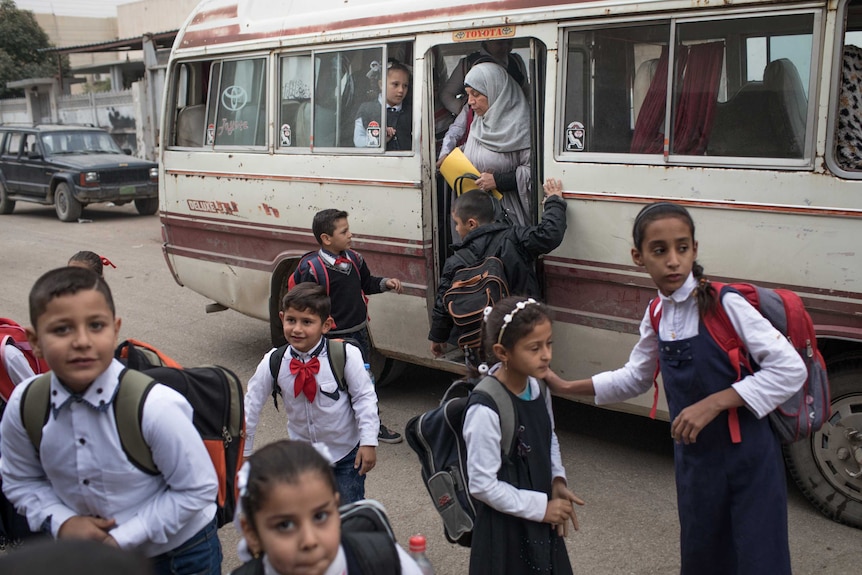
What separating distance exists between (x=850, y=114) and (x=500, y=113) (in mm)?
2002

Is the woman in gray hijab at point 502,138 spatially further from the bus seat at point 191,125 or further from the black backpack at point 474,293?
the bus seat at point 191,125

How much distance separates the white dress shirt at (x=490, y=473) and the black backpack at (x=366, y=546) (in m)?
0.55

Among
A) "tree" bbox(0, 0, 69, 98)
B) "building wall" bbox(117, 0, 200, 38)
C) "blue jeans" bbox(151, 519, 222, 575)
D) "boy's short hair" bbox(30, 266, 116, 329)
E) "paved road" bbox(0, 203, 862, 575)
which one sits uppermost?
"building wall" bbox(117, 0, 200, 38)

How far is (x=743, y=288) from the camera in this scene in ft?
8.61

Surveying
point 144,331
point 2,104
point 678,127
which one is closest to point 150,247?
point 144,331

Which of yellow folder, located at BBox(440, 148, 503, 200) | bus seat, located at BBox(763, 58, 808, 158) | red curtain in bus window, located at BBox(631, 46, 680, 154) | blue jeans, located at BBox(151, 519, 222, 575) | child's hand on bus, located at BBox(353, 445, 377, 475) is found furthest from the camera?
yellow folder, located at BBox(440, 148, 503, 200)

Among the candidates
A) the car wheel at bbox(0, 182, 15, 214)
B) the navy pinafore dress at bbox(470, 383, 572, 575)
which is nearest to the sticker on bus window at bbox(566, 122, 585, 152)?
the navy pinafore dress at bbox(470, 383, 572, 575)

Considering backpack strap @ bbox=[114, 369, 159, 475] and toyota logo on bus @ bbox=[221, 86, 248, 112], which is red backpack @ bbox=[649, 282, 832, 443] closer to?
backpack strap @ bbox=[114, 369, 159, 475]

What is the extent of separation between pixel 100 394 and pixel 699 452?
1783 mm

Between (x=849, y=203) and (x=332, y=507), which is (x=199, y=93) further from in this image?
(x=332, y=507)

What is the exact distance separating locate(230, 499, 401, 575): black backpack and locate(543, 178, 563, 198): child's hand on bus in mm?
2832

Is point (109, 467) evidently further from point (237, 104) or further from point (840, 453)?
point (237, 104)

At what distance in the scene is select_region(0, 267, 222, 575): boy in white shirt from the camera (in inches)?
83.7

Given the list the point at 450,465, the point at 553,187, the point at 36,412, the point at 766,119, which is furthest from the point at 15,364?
the point at 766,119
